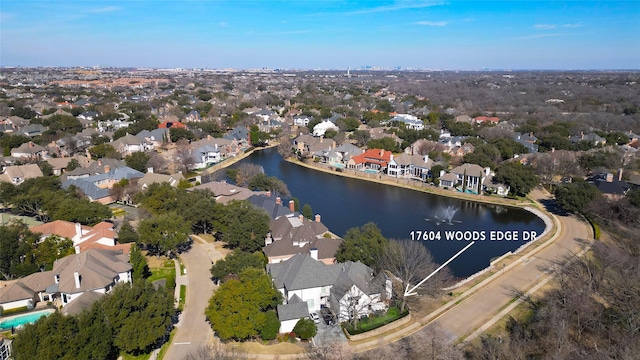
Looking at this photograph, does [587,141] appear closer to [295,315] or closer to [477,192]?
[477,192]

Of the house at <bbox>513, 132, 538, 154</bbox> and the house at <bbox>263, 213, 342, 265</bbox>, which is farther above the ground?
the house at <bbox>513, 132, 538, 154</bbox>

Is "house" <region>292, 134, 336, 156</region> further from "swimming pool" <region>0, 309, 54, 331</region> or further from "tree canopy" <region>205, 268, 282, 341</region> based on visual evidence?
"swimming pool" <region>0, 309, 54, 331</region>

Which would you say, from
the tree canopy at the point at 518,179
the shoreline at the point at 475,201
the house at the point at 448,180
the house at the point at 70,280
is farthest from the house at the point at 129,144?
the tree canopy at the point at 518,179

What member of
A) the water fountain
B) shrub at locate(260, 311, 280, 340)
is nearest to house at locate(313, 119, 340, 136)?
the water fountain

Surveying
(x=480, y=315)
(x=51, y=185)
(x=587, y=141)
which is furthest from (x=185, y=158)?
(x=587, y=141)

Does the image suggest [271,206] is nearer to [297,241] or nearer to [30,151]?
[297,241]

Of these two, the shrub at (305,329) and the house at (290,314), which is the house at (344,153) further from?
the shrub at (305,329)
